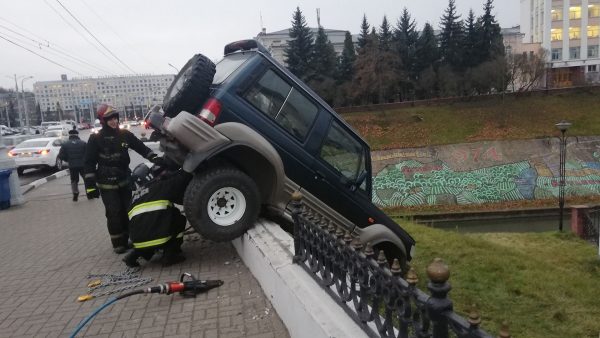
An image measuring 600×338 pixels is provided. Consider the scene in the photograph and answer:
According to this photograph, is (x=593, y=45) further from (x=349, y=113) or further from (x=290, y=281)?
(x=290, y=281)

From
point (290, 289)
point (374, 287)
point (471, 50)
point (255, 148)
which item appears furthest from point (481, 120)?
point (374, 287)

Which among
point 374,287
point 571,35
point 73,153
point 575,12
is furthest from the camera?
point 571,35

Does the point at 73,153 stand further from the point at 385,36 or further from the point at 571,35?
the point at 571,35

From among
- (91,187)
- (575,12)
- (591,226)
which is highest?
(575,12)

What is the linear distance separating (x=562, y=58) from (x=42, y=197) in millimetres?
73946

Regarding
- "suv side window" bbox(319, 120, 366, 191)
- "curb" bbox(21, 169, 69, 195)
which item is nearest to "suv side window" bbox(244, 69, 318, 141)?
"suv side window" bbox(319, 120, 366, 191)

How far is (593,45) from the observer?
6694cm

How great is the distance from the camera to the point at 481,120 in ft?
112

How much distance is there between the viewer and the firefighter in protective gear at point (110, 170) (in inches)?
229

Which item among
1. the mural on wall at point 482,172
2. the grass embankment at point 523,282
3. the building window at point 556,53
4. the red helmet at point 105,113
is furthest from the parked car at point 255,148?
the building window at point 556,53

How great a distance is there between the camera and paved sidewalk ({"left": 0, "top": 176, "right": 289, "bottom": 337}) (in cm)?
389

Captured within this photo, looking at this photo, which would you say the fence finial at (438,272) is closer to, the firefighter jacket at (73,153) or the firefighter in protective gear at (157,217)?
the firefighter in protective gear at (157,217)

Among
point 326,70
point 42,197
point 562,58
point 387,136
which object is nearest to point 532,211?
point 387,136

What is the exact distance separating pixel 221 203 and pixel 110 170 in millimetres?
1708
